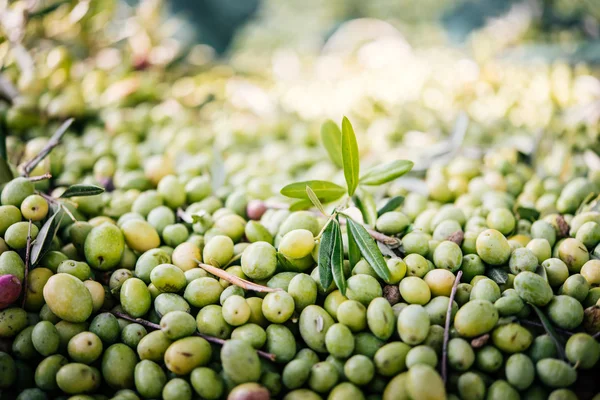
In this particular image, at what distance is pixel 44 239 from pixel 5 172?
0.50m

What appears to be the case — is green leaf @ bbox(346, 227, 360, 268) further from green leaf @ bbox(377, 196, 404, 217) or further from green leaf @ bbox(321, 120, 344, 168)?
green leaf @ bbox(321, 120, 344, 168)

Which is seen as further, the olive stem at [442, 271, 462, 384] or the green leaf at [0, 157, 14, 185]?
the green leaf at [0, 157, 14, 185]

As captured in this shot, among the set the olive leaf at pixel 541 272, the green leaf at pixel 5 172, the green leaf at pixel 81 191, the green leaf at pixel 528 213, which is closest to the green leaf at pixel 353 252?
the olive leaf at pixel 541 272

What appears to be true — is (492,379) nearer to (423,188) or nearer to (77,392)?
(423,188)

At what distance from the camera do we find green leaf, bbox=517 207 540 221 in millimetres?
1602

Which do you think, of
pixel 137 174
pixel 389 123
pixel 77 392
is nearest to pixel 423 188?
pixel 389 123

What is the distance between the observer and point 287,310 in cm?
117

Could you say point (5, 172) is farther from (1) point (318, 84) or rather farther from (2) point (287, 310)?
(1) point (318, 84)

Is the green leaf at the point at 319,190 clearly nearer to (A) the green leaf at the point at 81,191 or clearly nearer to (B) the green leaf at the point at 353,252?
(B) the green leaf at the point at 353,252

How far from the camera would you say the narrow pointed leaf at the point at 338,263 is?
119 cm

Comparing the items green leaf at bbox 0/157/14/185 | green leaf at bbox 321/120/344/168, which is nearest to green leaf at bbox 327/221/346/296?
green leaf at bbox 321/120/344/168

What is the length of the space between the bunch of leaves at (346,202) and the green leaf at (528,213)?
47 cm

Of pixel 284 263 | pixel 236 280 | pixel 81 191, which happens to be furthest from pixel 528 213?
pixel 81 191

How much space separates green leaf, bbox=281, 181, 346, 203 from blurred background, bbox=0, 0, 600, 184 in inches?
26.1
